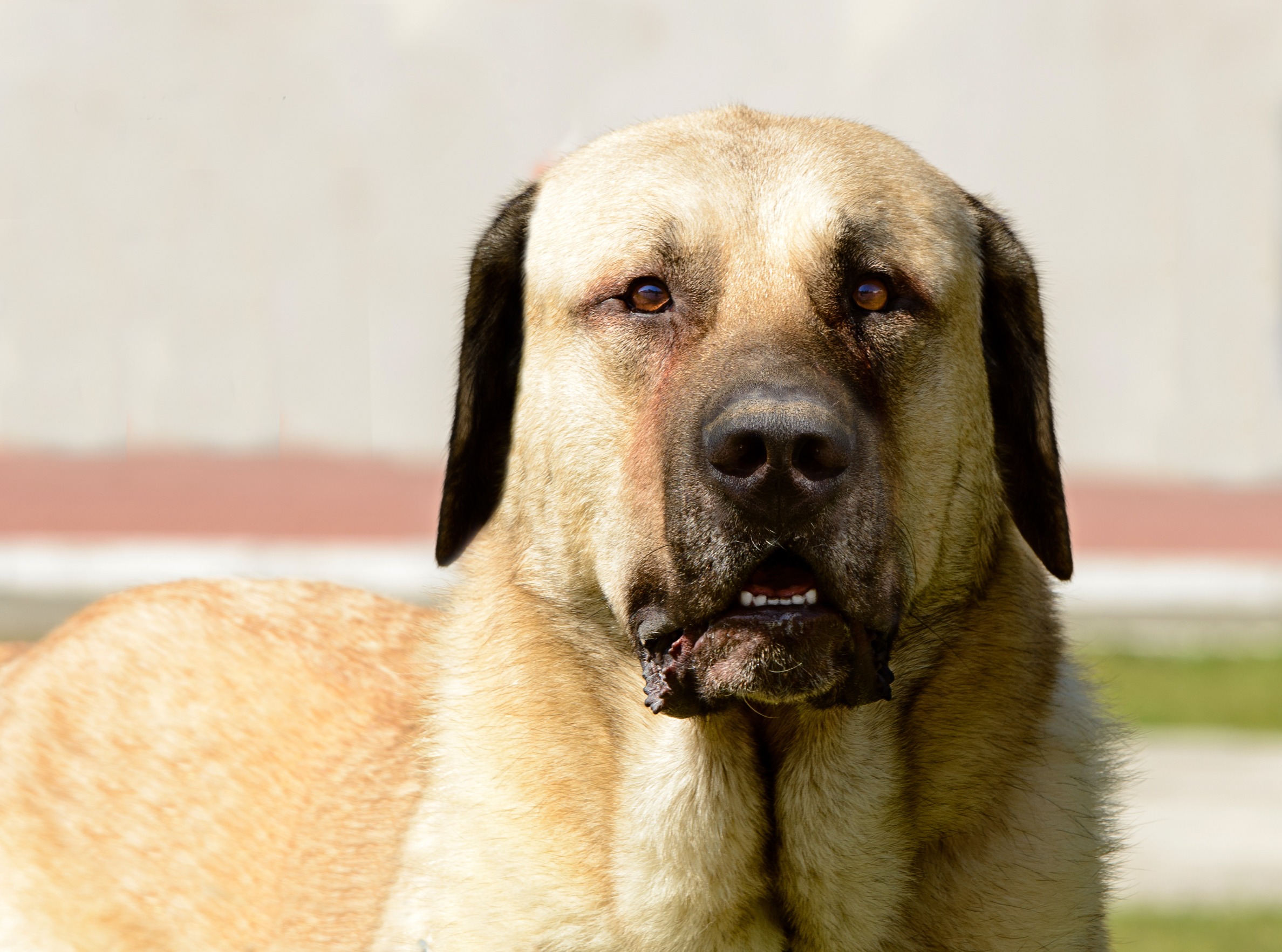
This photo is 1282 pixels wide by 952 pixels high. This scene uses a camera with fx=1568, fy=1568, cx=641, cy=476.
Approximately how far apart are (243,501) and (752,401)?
1714 centimetres

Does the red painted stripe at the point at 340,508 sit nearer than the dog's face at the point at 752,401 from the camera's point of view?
No

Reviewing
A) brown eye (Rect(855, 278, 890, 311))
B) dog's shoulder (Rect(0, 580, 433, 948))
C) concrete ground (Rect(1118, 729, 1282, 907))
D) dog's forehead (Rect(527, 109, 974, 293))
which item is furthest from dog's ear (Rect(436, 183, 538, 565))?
concrete ground (Rect(1118, 729, 1282, 907))

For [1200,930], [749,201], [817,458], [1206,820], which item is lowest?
[1206,820]

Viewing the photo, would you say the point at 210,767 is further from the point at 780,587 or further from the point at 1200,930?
the point at 1200,930

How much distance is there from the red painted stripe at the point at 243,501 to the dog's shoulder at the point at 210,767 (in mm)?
14119

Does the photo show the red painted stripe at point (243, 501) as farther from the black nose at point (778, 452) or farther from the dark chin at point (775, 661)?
the black nose at point (778, 452)

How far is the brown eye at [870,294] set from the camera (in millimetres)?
3049

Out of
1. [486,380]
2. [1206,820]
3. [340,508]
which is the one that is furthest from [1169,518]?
[486,380]

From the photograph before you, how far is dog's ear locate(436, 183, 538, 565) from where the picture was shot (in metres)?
3.55

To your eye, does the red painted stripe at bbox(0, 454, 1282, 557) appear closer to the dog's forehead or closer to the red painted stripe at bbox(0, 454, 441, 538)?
the red painted stripe at bbox(0, 454, 441, 538)

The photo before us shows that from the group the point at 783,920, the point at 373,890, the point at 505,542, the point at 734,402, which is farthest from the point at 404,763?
the point at 734,402

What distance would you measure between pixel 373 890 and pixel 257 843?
46cm

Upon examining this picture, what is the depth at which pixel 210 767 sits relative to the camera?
12.7 ft

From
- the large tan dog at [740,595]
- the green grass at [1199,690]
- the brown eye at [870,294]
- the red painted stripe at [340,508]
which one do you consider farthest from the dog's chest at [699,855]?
the red painted stripe at [340,508]
